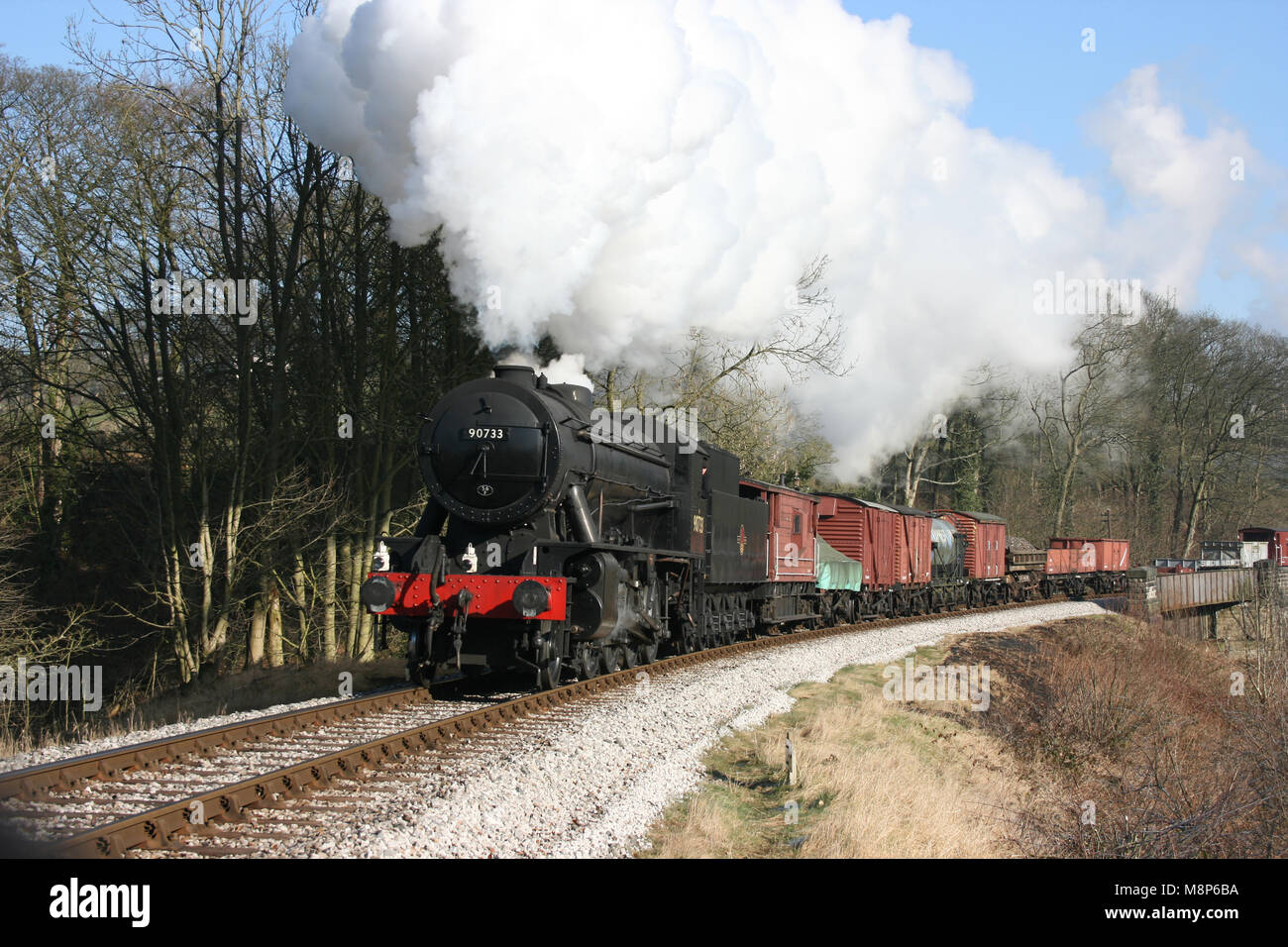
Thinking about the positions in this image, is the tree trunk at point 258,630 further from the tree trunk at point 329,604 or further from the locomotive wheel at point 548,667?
the locomotive wheel at point 548,667

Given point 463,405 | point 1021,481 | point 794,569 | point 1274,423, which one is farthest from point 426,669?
point 1274,423

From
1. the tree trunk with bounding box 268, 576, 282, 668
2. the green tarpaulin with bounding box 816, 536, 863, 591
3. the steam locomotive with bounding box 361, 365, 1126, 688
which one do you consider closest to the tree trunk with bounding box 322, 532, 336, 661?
the tree trunk with bounding box 268, 576, 282, 668

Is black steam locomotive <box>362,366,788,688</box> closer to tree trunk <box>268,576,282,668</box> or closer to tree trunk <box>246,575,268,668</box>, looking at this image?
tree trunk <box>246,575,268,668</box>

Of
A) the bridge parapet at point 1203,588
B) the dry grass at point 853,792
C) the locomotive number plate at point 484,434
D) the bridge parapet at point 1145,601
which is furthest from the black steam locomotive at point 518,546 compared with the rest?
the bridge parapet at point 1203,588

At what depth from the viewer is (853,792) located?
7.15m

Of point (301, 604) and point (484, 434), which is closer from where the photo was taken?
point (484, 434)

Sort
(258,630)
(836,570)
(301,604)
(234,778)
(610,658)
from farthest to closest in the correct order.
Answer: (836,570)
(301,604)
(258,630)
(610,658)
(234,778)

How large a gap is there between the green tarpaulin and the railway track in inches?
471

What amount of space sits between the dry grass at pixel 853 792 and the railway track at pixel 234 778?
1.97 metres

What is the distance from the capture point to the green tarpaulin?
2020 centimetres

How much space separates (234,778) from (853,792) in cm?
426

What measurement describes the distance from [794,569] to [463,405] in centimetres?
1015

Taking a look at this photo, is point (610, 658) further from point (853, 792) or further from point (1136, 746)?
point (1136, 746)

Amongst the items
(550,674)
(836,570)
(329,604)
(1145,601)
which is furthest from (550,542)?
(1145,601)
